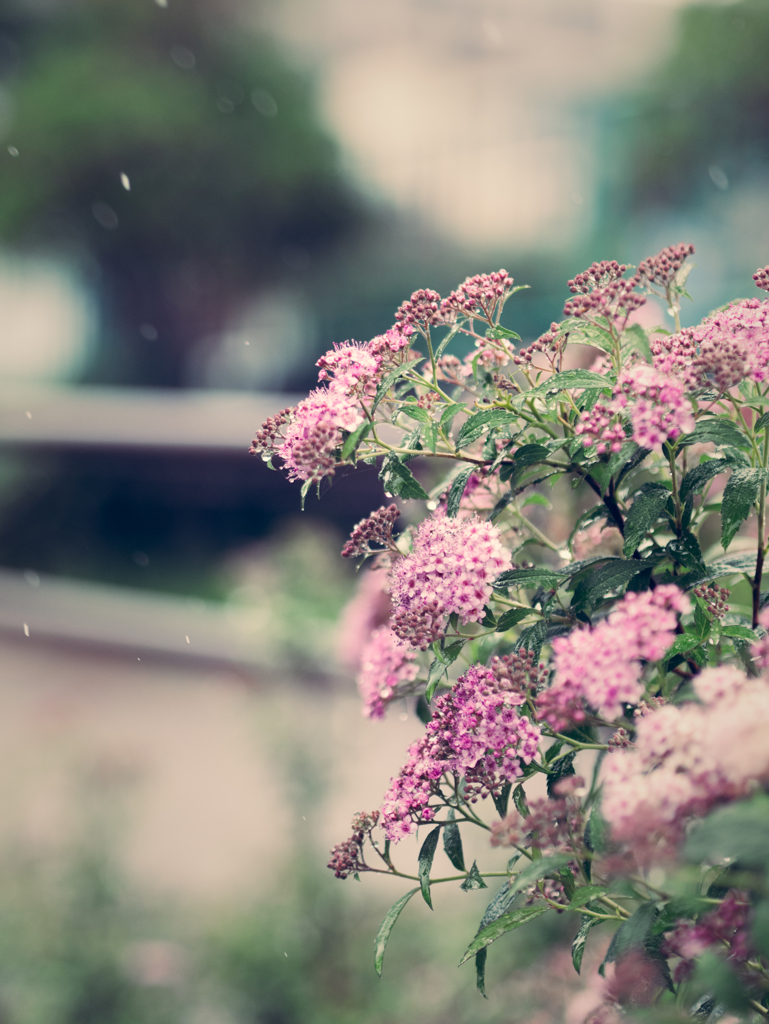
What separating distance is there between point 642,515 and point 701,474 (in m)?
0.06

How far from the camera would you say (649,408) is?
1.94ft

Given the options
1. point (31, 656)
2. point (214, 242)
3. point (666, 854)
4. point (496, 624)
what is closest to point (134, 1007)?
point (496, 624)

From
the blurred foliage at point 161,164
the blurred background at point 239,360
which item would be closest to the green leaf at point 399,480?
the blurred background at point 239,360

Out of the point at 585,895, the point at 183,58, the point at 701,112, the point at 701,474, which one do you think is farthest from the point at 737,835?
the point at 183,58

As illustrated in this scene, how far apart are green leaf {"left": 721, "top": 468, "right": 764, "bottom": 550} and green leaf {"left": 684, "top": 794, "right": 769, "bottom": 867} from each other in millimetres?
266

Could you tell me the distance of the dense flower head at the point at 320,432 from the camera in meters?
0.66

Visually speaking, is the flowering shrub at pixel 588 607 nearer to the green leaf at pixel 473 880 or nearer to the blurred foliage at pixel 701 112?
the green leaf at pixel 473 880

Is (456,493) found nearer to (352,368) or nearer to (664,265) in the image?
(352,368)

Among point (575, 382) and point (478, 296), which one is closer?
point (575, 382)

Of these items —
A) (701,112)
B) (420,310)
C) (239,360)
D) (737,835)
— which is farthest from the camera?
(239,360)

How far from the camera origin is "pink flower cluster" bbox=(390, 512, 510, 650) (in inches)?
25.1

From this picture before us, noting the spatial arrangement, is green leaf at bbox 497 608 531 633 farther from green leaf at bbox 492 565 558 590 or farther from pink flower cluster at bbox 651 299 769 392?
pink flower cluster at bbox 651 299 769 392

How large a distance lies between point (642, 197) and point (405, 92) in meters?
3.45

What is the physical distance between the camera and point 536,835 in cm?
59
